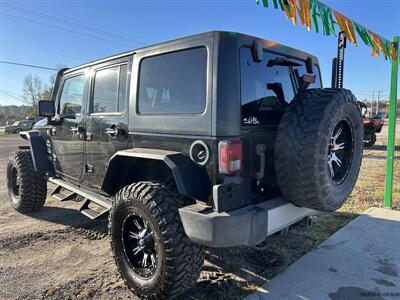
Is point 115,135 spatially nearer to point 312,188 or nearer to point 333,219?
point 312,188

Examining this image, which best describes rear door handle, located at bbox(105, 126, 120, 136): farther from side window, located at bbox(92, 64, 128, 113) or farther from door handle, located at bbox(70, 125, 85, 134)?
door handle, located at bbox(70, 125, 85, 134)

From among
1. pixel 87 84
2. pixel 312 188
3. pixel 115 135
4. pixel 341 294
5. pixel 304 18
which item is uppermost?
pixel 304 18

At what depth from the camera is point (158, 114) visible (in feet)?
9.25

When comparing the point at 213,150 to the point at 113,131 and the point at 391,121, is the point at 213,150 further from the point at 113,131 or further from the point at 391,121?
the point at 391,121

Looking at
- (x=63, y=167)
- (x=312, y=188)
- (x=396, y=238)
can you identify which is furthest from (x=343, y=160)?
(x=63, y=167)

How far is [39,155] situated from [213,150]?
11.2 ft

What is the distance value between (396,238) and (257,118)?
259 centimetres

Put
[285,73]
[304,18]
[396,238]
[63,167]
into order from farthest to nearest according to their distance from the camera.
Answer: [63,167] → [396,238] → [304,18] → [285,73]

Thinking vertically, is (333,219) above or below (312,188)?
below

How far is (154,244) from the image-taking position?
2.60 meters

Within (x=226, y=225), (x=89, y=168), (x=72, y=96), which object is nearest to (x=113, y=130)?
(x=89, y=168)

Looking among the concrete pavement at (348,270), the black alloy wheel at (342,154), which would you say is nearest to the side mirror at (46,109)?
the concrete pavement at (348,270)

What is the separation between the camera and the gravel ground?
9.37 ft

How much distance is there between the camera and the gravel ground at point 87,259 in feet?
9.37
